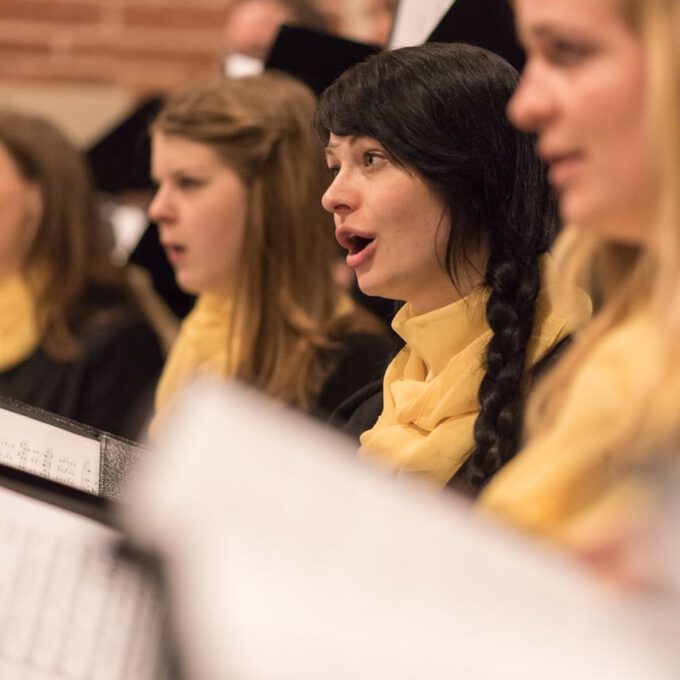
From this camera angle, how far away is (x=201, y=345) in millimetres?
2051

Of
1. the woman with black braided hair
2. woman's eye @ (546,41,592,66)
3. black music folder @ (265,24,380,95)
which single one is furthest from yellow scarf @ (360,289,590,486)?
black music folder @ (265,24,380,95)

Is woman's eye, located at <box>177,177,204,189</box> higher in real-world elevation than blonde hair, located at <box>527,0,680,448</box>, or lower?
lower

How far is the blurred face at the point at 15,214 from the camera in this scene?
2477 mm

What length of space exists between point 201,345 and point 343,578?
4.85 ft

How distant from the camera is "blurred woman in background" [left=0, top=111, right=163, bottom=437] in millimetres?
2354

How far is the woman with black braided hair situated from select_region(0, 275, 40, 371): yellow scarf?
1.20m

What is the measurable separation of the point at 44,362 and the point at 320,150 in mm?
704

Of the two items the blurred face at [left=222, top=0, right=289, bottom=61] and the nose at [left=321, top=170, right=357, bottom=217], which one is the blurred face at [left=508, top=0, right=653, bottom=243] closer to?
the nose at [left=321, top=170, right=357, bottom=217]

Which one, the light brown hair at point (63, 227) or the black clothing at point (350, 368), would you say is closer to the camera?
the black clothing at point (350, 368)

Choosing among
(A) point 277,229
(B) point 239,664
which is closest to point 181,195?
(A) point 277,229

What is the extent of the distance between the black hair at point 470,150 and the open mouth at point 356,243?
10 centimetres

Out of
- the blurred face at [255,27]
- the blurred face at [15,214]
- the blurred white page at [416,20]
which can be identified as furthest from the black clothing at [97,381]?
the blurred white page at [416,20]

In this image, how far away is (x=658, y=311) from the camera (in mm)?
723

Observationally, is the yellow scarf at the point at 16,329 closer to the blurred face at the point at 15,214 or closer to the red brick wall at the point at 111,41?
the blurred face at the point at 15,214
